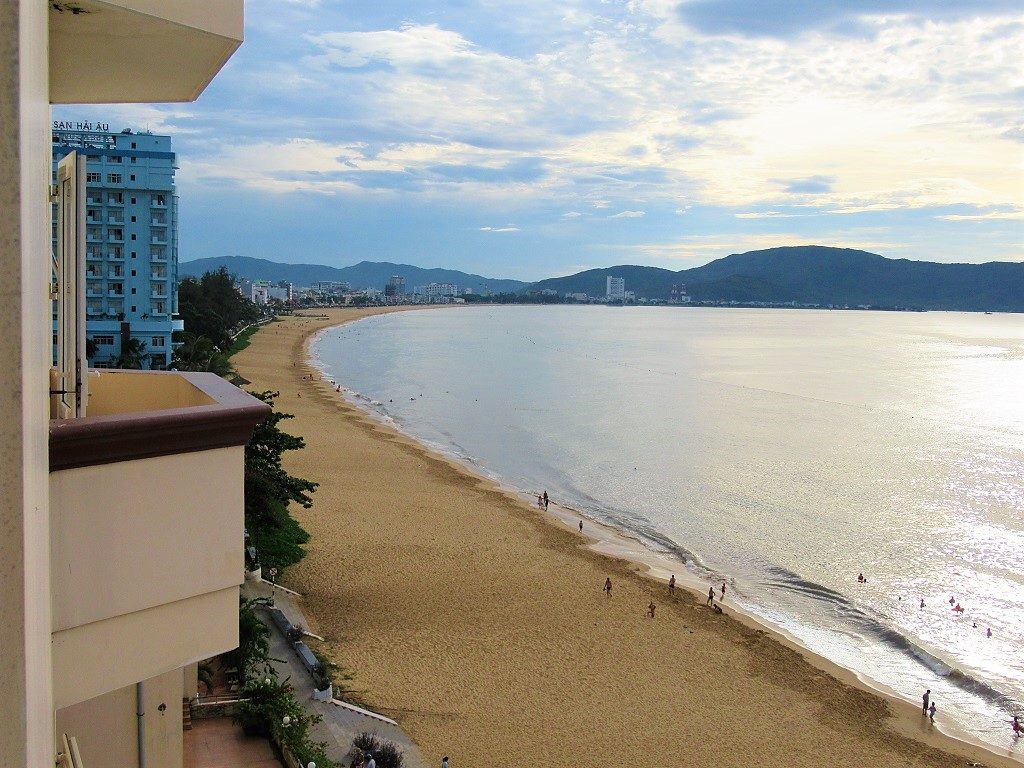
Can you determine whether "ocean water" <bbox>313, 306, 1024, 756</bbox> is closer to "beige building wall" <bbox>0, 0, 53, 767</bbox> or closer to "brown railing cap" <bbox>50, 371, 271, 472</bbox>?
"brown railing cap" <bbox>50, 371, 271, 472</bbox>

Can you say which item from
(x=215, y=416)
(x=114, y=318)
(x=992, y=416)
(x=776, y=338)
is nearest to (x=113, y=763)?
(x=215, y=416)

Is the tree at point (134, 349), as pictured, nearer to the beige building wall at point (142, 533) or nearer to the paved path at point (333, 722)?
the paved path at point (333, 722)

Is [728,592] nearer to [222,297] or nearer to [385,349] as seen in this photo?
[222,297]

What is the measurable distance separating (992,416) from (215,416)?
196 feet

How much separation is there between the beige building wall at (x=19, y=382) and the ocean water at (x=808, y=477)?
17240 mm

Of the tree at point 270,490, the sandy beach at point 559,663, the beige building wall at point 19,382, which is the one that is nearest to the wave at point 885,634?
the sandy beach at point 559,663

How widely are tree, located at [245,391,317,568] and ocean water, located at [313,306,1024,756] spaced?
10.6 metres

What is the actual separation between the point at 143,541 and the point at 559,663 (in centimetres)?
1412

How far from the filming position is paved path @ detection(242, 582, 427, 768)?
12.1 metres

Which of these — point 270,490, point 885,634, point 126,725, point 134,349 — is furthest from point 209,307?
point 126,725

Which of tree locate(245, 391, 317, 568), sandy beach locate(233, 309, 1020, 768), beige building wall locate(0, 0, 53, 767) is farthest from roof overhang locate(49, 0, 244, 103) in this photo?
tree locate(245, 391, 317, 568)

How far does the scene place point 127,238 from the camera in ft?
142

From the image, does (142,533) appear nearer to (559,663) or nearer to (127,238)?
(559,663)

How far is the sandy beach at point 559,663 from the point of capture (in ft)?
45.1
